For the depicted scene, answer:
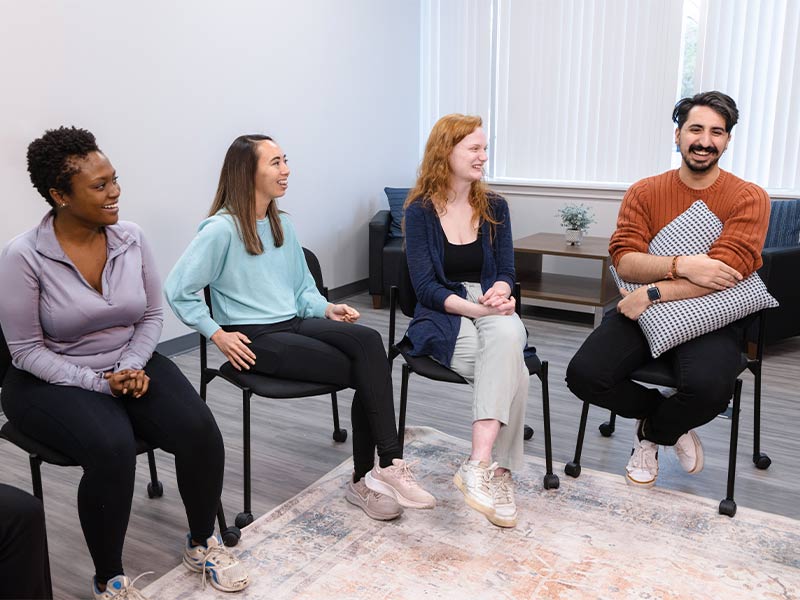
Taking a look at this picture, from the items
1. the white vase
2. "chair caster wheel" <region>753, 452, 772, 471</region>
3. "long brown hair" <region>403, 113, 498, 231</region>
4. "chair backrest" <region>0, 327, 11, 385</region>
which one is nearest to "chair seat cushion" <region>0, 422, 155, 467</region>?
"chair backrest" <region>0, 327, 11, 385</region>

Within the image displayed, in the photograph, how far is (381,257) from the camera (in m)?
4.98

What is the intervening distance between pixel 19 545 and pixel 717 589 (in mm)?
1669

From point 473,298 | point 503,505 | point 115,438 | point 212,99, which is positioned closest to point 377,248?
point 212,99

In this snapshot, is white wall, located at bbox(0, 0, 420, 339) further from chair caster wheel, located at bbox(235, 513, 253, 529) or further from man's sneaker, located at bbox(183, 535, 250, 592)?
man's sneaker, located at bbox(183, 535, 250, 592)

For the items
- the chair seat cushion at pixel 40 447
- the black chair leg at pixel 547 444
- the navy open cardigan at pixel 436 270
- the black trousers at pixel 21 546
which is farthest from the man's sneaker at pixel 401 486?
the black trousers at pixel 21 546

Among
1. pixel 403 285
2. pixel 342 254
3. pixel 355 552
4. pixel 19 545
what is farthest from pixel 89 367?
pixel 342 254

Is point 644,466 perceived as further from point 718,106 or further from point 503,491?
point 718,106

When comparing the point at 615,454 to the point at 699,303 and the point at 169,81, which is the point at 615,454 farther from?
the point at 169,81

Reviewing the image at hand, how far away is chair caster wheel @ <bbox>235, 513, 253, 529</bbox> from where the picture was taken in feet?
7.50

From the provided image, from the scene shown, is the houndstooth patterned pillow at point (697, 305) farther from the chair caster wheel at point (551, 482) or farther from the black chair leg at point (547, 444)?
the chair caster wheel at point (551, 482)

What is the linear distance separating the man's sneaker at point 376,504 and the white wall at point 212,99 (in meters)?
1.95

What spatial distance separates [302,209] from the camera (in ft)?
15.7

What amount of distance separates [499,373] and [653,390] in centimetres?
60

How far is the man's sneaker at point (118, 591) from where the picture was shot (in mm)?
1808
